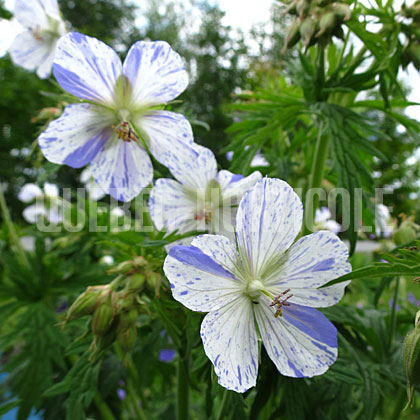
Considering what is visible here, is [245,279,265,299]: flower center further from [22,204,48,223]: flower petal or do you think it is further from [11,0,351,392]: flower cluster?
[22,204,48,223]: flower petal

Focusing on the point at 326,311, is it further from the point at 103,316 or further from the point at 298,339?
the point at 103,316

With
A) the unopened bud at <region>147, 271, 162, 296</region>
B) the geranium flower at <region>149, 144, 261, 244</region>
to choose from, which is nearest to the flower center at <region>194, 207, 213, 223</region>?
the geranium flower at <region>149, 144, 261, 244</region>

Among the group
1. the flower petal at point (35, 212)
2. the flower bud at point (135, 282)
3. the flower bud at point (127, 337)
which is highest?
the flower petal at point (35, 212)

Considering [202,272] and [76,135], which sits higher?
[76,135]

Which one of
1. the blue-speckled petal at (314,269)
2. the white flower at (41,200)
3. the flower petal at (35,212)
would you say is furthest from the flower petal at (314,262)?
the flower petal at (35,212)

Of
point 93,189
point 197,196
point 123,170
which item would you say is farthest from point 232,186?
point 93,189

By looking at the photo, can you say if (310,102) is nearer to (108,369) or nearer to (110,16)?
(108,369)

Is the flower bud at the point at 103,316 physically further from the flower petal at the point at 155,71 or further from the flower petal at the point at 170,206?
the flower petal at the point at 155,71
